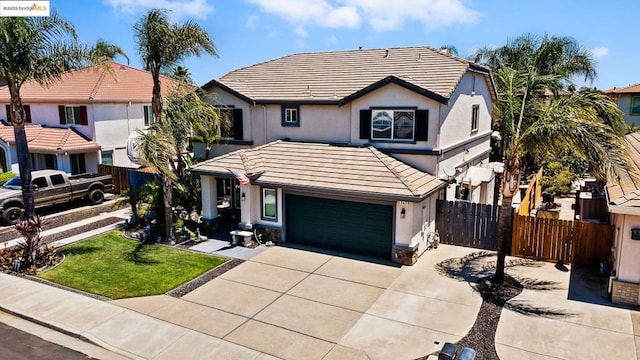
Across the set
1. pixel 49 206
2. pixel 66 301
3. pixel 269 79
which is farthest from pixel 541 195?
pixel 49 206

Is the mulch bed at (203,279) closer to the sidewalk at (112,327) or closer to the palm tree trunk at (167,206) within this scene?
the sidewalk at (112,327)

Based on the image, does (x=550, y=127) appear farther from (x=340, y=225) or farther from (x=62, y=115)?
(x=62, y=115)

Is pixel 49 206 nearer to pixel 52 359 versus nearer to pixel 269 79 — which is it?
pixel 269 79

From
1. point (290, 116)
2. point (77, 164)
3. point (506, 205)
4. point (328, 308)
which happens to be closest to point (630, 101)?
point (290, 116)

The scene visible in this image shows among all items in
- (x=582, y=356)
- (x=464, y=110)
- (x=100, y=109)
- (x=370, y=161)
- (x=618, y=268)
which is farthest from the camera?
(x=100, y=109)

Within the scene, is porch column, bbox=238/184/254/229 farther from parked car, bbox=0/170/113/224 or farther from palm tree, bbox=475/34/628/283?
parked car, bbox=0/170/113/224

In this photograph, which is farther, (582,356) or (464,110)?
(464,110)
